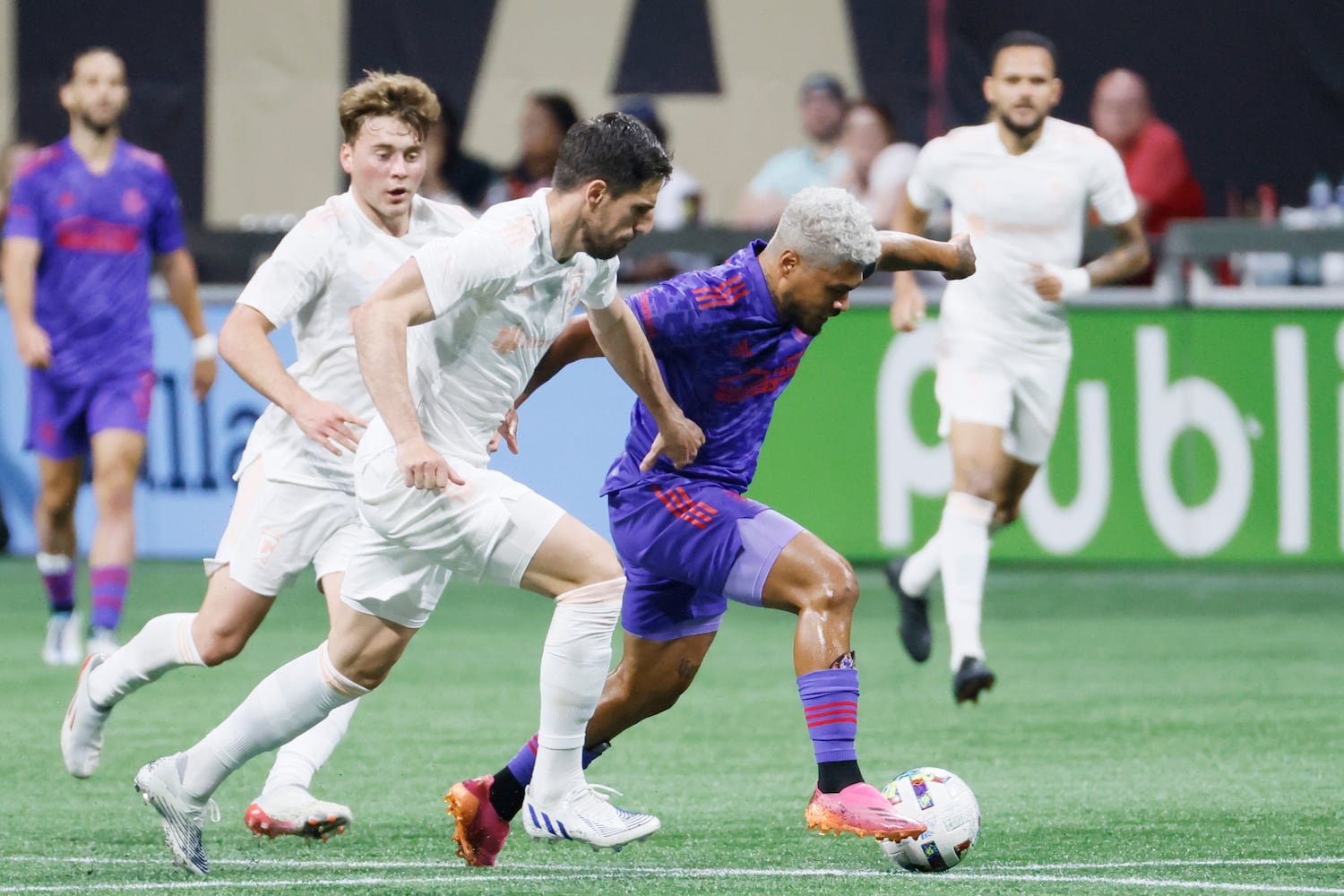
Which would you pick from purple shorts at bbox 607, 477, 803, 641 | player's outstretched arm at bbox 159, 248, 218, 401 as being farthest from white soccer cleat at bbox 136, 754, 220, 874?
player's outstretched arm at bbox 159, 248, 218, 401

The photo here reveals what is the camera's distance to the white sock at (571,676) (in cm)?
550

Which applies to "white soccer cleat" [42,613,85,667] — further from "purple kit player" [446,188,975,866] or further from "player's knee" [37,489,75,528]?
"purple kit player" [446,188,975,866]

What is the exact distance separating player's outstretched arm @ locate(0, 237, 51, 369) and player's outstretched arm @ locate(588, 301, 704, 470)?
4.42m

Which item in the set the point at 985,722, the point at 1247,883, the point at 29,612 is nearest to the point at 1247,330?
the point at 985,722

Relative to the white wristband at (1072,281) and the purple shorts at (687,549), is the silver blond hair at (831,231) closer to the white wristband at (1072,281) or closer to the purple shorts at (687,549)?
the purple shorts at (687,549)

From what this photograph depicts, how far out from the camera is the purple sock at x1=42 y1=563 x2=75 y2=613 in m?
9.87

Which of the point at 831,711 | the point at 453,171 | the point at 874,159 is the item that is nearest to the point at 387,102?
the point at 831,711

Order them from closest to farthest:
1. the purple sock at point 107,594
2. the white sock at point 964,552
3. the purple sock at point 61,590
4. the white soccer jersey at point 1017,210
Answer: the white sock at point 964,552 < the white soccer jersey at point 1017,210 < the purple sock at point 107,594 < the purple sock at point 61,590

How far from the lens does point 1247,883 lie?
5.26 metres

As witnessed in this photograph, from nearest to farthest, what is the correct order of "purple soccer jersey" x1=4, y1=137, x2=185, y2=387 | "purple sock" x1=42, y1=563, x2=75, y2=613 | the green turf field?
1. the green turf field
2. "purple soccer jersey" x1=4, y1=137, x2=185, y2=387
3. "purple sock" x1=42, y1=563, x2=75, y2=613

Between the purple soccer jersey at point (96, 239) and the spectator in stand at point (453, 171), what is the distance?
3319mm

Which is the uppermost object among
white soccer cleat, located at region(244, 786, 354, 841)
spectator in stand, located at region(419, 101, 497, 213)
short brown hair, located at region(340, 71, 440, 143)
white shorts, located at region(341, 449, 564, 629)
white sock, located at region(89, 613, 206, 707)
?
spectator in stand, located at region(419, 101, 497, 213)

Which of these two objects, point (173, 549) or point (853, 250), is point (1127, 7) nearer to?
point (173, 549)

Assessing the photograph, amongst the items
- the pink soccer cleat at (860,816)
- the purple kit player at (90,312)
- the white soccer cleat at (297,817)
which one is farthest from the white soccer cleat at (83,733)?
the purple kit player at (90,312)
